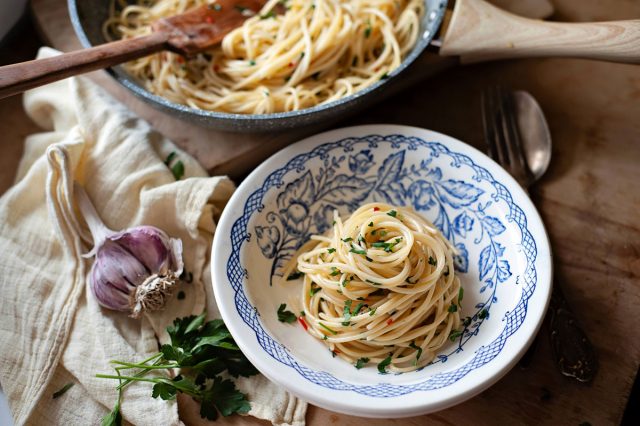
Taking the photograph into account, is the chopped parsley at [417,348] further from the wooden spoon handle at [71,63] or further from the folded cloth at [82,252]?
the wooden spoon handle at [71,63]

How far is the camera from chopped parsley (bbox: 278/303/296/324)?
222cm

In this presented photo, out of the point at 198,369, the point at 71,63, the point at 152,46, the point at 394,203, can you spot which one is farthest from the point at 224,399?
the point at 152,46

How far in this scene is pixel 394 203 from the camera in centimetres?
255

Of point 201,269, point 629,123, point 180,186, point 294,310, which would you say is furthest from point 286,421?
point 629,123

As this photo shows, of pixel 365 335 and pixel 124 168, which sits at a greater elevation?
pixel 124 168

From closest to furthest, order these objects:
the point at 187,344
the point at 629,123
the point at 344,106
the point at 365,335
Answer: the point at 365,335 < the point at 187,344 < the point at 344,106 < the point at 629,123

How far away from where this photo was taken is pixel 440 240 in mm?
2287

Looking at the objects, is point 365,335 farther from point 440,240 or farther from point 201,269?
point 201,269

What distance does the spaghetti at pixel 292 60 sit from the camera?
2.76m

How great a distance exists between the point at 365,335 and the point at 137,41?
4.99 feet

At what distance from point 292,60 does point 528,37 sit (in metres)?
0.99

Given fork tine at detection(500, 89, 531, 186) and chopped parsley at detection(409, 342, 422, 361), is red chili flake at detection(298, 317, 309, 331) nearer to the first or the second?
chopped parsley at detection(409, 342, 422, 361)

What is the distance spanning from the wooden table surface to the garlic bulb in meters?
0.47

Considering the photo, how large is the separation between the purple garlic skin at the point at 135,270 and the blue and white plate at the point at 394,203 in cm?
30
